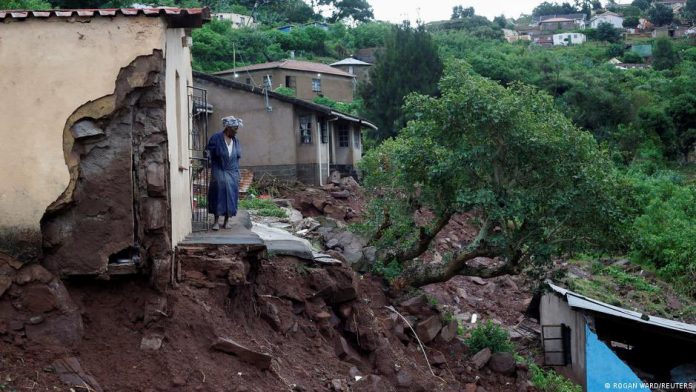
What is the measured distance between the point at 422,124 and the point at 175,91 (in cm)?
645

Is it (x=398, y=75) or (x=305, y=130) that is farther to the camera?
(x=398, y=75)

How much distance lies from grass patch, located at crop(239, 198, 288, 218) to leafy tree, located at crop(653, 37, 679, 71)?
4992cm

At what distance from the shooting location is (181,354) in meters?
8.53

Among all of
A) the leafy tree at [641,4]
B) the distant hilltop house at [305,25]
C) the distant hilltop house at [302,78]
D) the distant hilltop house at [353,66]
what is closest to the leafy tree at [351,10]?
the distant hilltop house at [305,25]

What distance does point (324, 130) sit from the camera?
95.9 feet

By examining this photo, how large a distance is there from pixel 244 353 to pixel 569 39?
79626 millimetres

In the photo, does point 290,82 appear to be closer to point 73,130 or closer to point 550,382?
point 550,382

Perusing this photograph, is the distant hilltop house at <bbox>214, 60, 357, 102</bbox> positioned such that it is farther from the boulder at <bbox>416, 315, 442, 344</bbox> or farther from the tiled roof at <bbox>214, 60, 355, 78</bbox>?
the boulder at <bbox>416, 315, 442, 344</bbox>

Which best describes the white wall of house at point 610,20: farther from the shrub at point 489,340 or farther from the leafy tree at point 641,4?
the shrub at point 489,340

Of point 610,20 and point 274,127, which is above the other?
point 610,20

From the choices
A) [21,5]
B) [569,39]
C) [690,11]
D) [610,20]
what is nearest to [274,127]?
[21,5]

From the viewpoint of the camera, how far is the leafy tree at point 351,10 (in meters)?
78.2

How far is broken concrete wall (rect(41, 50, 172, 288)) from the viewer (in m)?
8.30

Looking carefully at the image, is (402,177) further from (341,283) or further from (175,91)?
(175,91)
